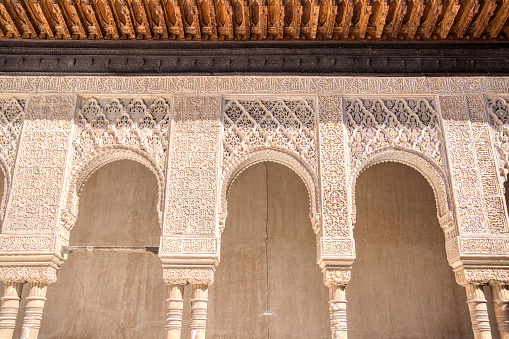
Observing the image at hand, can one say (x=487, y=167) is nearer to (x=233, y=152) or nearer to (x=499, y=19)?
(x=499, y=19)

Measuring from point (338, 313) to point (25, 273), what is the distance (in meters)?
2.71

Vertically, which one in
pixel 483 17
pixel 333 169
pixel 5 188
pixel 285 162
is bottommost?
pixel 5 188

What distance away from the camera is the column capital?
12.9 ft

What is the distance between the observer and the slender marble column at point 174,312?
12.7 ft

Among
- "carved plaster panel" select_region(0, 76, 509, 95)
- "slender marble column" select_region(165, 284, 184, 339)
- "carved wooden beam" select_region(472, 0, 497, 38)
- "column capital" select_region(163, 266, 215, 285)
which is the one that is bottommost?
"slender marble column" select_region(165, 284, 184, 339)

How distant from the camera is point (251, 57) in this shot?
471 cm

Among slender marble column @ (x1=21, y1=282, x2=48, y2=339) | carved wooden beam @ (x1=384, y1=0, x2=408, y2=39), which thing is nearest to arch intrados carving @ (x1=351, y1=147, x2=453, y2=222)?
carved wooden beam @ (x1=384, y1=0, x2=408, y2=39)

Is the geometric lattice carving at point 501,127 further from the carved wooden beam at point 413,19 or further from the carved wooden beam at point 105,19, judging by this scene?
the carved wooden beam at point 105,19

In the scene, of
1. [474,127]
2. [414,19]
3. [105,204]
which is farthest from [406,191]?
[105,204]

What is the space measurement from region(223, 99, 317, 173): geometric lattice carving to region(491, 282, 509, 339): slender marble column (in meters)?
1.90

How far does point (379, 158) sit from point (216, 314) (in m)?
2.96

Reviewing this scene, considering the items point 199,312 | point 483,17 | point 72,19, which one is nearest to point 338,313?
point 199,312

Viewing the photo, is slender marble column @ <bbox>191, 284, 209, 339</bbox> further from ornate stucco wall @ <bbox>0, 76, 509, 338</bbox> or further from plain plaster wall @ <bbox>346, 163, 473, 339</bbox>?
plain plaster wall @ <bbox>346, 163, 473, 339</bbox>

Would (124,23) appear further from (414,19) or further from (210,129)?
(414,19)
